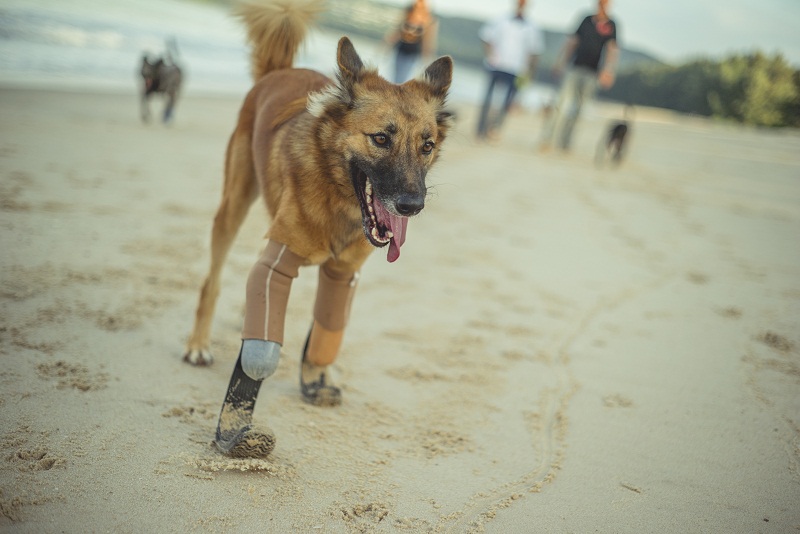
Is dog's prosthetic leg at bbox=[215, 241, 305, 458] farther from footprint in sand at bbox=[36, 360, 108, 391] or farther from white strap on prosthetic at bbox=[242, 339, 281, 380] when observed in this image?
footprint in sand at bbox=[36, 360, 108, 391]

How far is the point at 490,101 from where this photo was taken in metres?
12.8

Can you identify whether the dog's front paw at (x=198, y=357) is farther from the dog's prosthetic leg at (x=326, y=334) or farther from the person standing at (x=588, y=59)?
the person standing at (x=588, y=59)

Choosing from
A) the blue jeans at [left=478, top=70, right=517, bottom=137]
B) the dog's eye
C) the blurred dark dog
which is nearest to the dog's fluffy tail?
the dog's eye

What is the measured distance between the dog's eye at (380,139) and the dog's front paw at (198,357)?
1.63 m

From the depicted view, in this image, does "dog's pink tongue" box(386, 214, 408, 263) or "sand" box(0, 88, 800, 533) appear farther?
"dog's pink tongue" box(386, 214, 408, 263)

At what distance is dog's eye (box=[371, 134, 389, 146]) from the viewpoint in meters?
2.77

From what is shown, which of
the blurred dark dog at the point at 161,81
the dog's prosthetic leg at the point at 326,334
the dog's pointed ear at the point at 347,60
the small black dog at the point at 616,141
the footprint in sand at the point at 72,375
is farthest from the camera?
the small black dog at the point at 616,141

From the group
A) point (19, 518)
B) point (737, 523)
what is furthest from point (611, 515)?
point (19, 518)

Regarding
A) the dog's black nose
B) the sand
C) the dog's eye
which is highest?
the dog's eye

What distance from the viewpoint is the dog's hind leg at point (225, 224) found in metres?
3.55

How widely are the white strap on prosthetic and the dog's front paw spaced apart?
3.44 ft

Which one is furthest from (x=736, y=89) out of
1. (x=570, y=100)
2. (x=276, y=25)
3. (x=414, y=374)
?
(x=414, y=374)

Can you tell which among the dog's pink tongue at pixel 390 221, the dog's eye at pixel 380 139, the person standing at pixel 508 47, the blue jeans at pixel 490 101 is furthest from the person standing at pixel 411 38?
the dog's pink tongue at pixel 390 221

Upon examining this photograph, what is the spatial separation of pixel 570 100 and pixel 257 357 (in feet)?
35.2
